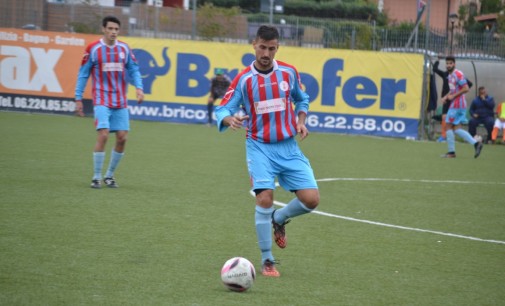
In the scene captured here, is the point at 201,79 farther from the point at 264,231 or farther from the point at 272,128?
the point at 264,231

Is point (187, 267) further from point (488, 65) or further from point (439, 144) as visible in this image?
point (488, 65)

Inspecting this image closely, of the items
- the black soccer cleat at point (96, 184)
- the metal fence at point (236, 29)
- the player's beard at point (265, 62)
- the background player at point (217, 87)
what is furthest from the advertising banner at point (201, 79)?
the player's beard at point (265, 62)

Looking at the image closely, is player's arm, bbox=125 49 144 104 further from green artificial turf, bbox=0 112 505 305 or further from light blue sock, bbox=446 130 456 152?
light blue sock, bbox=446 130 456 152

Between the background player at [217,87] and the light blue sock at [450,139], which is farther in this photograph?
the background player at [217,87]

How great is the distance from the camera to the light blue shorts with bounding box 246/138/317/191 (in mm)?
7473

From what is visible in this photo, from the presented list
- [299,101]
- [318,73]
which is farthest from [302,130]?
[318,73]

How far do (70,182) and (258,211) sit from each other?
18.4ft

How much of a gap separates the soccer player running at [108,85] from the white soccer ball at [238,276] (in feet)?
19.3

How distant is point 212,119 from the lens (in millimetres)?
27109

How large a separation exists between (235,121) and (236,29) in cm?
2212

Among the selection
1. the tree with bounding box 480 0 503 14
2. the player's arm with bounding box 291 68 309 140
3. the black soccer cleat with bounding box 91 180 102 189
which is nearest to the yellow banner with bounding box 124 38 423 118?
the black soccer cleat with bounding box 91 180 102 189

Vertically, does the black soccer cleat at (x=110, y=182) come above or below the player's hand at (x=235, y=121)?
below

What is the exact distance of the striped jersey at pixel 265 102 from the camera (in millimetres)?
7590

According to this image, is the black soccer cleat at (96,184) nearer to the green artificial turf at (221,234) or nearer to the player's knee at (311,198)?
the green artificial turf at (221,234)
